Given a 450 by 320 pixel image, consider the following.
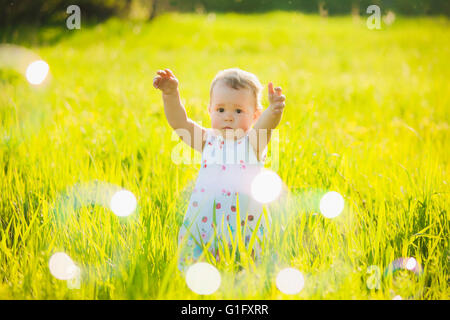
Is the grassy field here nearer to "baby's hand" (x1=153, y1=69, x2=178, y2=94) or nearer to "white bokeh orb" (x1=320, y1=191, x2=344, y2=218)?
"white bokeh orb" (x1=320, y1=191, x2=344, y2=218)

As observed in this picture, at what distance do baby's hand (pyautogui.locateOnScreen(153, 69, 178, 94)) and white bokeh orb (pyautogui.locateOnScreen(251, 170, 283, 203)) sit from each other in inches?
22.8

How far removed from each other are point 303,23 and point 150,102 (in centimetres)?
1203

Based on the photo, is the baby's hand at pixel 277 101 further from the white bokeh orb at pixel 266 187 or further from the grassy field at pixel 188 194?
the grassy field at pixel 188 194

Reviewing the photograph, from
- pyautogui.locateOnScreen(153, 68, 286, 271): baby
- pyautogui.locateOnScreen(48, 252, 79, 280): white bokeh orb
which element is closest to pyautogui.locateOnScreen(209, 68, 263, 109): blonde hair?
pyautogui.locateOnScreen(153, 68, 286, 271): baby

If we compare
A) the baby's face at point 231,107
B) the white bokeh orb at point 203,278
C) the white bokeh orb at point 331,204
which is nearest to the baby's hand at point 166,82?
the baby's face at point 231,107

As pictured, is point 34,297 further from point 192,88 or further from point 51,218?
point 192,88

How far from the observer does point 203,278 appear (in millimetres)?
1505

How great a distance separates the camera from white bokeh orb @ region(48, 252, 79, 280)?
5.01 ft

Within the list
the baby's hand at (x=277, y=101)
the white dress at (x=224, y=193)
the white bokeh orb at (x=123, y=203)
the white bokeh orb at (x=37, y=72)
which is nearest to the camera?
the baby's hand at (x=277, y=101)

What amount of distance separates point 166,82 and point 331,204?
1.03 meters

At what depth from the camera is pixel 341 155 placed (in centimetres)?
233

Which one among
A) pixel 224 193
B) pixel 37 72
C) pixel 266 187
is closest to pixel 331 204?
pixel 266 187

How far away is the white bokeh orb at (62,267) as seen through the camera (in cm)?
153

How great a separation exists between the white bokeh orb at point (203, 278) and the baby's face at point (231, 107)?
68 centimetres
